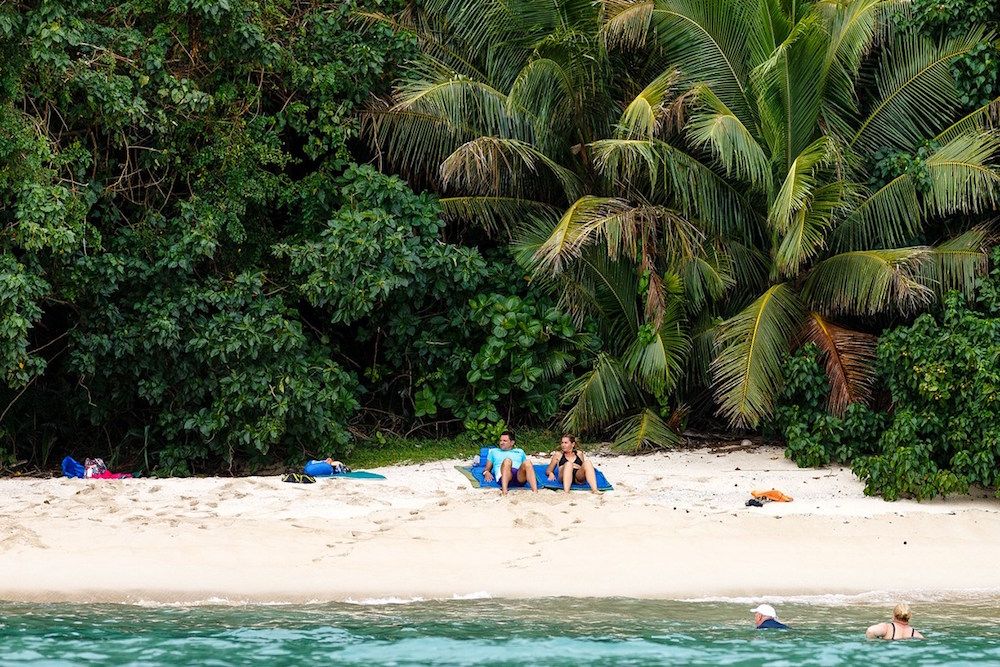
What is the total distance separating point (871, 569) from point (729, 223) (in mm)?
4803

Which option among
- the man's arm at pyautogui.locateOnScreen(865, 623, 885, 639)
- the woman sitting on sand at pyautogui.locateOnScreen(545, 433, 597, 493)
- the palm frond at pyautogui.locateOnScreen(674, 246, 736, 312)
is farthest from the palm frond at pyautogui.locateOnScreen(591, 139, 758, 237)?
the man's arm at pyautogui.locateOnScreen(865, 623, 885, 639)

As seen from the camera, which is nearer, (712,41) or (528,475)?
(528,475)

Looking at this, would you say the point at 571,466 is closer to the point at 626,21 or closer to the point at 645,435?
the point at 645,435

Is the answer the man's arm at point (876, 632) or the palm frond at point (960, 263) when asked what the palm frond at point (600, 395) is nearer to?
the palm frond at point (960, 263)

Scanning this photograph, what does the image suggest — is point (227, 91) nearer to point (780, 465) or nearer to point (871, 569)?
point (780, 465)

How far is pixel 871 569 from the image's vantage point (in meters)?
9.98

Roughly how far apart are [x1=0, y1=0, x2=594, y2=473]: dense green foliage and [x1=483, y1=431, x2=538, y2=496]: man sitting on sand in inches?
76.9

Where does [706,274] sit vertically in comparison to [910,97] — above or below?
below

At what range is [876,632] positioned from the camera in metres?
8.30

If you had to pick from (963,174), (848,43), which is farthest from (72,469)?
(963,174)

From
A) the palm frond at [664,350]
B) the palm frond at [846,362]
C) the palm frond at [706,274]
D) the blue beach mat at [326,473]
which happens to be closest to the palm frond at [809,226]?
the palm frond at [706,274]

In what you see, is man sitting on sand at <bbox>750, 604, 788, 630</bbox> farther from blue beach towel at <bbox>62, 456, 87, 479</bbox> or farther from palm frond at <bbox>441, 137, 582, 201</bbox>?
blue beach towel at <bbox>62, 456, 87, 479</bbox>

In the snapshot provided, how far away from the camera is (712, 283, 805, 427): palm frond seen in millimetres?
12852

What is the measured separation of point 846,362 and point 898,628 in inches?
204
